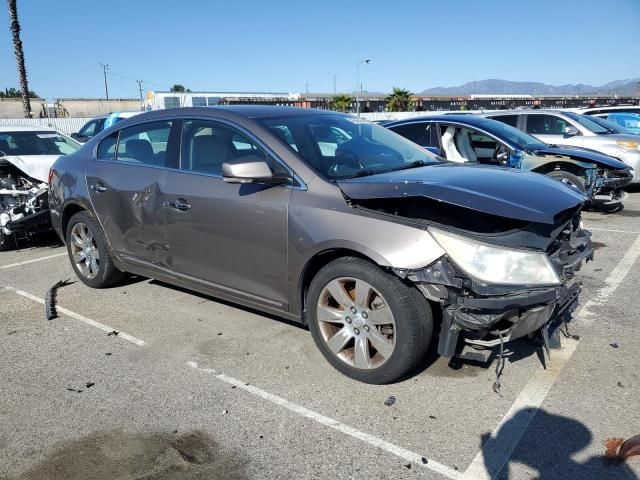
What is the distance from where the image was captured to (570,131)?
10422 millimetres

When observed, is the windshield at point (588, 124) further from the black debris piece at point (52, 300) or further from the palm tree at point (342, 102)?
the palm tree at point (342, 102)

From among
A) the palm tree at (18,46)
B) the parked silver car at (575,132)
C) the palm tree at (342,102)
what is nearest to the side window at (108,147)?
the parked silver car at (575,132)

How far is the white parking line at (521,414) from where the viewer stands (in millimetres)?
2662

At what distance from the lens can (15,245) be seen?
7.54 metres

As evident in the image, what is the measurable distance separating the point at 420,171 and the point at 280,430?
1.98 metres

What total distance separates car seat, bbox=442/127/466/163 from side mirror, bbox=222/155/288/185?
5512 mm

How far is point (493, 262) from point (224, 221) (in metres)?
1.91

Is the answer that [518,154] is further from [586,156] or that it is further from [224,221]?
[224,221]

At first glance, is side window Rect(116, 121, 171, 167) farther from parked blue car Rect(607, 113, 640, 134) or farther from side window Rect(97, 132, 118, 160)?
parked blue car Rect(607, 113, 640, 134)

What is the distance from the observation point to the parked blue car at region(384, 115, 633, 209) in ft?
26.9

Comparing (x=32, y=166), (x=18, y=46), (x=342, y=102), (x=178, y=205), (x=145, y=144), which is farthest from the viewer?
(x=342, y=102)

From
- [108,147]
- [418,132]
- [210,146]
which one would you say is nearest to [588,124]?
[418,132]

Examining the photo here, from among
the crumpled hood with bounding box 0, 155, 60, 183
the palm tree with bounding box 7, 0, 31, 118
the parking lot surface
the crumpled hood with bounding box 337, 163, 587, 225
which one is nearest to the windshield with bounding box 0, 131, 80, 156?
the crumpled hood with bounding box 0, 155, 60, 183

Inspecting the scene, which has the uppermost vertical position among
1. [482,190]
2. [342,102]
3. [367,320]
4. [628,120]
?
[342,102]
